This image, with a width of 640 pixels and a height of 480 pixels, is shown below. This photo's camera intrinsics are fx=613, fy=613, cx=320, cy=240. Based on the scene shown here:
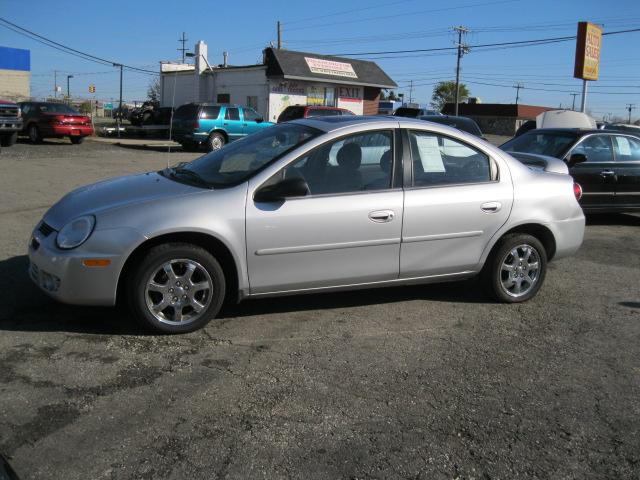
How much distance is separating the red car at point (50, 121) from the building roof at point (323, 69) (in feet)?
39.7

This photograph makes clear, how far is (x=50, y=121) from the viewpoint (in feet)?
70.3

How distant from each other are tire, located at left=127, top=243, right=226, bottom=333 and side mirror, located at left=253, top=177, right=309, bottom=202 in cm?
57

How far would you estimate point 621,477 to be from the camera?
9.75ft

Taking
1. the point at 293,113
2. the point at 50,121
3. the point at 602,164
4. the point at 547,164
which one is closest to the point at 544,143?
the point at 602,164

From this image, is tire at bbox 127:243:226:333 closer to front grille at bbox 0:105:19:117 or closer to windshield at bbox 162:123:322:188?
windshield at bbox 162:123:322:188

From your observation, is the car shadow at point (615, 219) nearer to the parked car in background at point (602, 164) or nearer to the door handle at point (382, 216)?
the parked car in background at point (602, 164)

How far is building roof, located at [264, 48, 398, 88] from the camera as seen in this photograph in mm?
31516

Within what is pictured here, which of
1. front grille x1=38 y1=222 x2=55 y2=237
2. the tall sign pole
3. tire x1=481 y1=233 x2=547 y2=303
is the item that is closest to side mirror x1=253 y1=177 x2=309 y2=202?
front grille x1=38 y1=222 x2=55 y2=237

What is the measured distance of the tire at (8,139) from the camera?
1962 cm

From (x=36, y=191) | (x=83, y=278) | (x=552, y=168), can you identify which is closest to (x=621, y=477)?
(x=83, y=278)

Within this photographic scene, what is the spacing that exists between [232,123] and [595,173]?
49.9ft

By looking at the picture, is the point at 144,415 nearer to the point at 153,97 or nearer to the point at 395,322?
the point at 395,322

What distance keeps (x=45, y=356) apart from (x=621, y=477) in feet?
11.3

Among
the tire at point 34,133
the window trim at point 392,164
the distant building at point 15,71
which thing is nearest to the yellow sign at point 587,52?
the tire at point 34,133
